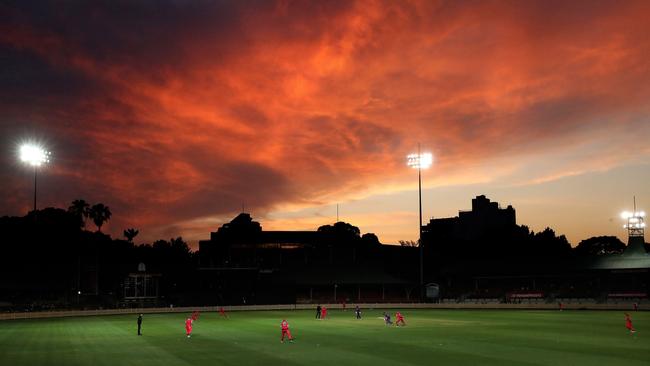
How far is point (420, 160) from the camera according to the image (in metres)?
82.4

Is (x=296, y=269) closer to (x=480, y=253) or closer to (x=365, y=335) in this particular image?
(x=480, y=253)

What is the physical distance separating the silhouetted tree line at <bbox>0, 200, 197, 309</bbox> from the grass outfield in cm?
4456

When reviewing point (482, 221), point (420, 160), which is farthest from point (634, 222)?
point (482, 221)

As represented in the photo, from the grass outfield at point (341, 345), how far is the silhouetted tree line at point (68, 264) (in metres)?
44.6

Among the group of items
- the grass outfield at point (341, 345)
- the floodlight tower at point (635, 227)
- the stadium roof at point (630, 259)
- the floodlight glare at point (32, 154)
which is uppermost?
the floodlight glare at point (32, 154)

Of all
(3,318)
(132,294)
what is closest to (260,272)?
(132,294)

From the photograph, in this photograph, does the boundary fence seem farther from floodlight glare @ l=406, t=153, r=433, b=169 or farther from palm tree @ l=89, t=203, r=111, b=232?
palm tree @ l=89, t=203, r=111, b=232

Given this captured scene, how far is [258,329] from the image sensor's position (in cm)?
4944

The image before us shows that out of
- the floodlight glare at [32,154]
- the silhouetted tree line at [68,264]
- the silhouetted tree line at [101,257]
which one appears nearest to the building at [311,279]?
the silhouetted tree line at [101,257]

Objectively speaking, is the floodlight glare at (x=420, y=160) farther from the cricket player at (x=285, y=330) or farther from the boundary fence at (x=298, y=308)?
the cricket player at (x=285, y=330)

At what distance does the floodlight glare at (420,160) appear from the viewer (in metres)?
80.9

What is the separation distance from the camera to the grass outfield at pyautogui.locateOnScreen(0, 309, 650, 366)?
29719 millimetres

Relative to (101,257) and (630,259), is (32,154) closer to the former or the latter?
(101,257)

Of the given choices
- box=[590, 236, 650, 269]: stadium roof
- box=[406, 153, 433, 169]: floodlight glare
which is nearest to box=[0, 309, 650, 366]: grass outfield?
box=[406, 153, 433, 169]: floodlight glare
